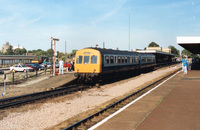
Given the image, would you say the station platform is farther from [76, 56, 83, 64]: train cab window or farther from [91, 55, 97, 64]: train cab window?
Result: [76, 56, 83, 64]: train cab window

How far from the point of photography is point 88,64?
682 inches

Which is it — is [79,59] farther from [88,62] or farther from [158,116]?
[158,116]

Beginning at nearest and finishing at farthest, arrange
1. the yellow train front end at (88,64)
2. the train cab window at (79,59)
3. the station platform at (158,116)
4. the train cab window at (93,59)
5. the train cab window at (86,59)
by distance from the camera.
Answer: the station platform at (158,116) → the yellow train front end at (88,64) → the train cab window at (93,59) → the train cab window at (86,59) → the train cab window at (79,59)

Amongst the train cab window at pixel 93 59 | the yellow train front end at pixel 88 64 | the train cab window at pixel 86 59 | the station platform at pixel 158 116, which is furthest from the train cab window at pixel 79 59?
the station platform at pixel 158 116

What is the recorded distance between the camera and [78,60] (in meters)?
18.0

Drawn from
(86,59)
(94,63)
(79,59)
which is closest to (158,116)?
(94,63)

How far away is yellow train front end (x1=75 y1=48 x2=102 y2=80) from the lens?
16891mm

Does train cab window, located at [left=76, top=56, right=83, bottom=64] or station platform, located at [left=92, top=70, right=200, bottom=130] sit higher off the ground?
train cab window, located at [left=76, top=56, right=83, bottom=64]

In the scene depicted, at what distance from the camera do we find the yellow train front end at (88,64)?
1689 cm

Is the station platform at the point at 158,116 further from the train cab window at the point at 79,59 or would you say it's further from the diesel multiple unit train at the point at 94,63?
the train cab window at the point at 79,59

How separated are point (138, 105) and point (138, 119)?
7.36 feet

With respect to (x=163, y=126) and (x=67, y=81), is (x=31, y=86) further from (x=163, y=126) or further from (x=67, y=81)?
(x=163, y=126)

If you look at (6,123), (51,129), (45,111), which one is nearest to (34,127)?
(51,129)

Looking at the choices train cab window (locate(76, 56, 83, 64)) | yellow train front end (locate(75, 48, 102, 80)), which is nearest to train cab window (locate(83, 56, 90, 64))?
yellow train front end (locate(75, 48, 102, 80))
